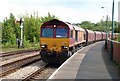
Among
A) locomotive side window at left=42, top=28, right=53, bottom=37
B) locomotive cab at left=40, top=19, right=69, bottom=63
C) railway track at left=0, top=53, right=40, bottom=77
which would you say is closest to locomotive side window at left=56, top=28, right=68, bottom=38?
locomotive cab at left=40, top=19, right=69, bottom=63

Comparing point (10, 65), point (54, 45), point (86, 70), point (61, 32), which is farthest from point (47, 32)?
point (86, 70)

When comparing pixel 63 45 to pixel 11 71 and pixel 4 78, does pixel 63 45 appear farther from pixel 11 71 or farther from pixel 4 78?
pixel 4 78

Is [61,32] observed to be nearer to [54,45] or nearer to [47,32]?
[47,32]

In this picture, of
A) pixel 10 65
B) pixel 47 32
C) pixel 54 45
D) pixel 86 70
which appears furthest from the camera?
pixel 47 32

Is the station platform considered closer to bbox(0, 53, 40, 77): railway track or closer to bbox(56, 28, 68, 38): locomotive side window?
bbox(56, 28, 68, 38): locomotive side window

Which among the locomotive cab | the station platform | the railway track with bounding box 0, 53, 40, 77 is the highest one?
the locomotive cab

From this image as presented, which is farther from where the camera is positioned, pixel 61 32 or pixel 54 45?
pixel 61 32

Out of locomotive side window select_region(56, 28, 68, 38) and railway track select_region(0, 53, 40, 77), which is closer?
railway track select_region(0, 53, 40, 77)

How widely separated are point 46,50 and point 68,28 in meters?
2.17

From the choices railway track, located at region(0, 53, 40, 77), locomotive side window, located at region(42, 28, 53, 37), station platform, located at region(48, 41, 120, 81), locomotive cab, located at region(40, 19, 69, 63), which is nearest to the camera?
station platform, located at region(48, 41, 120, 81)

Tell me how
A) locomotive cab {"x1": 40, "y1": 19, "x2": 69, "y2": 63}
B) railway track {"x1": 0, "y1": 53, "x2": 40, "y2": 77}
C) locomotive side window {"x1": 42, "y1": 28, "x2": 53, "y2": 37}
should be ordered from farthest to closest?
locomotive side window {"x1": 42, "y1": 28, "x2": 53, "y2": 37}, locomotive cab {"x1": 40, "y1": 19, "x2": 69, "y2": 63}, railway track {"x1": 0, "y1": 53, "x2": 40, "y2": 77}

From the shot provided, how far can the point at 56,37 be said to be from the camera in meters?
23.8

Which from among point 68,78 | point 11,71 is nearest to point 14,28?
point 11,71

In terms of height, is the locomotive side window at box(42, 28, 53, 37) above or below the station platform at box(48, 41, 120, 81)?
above
